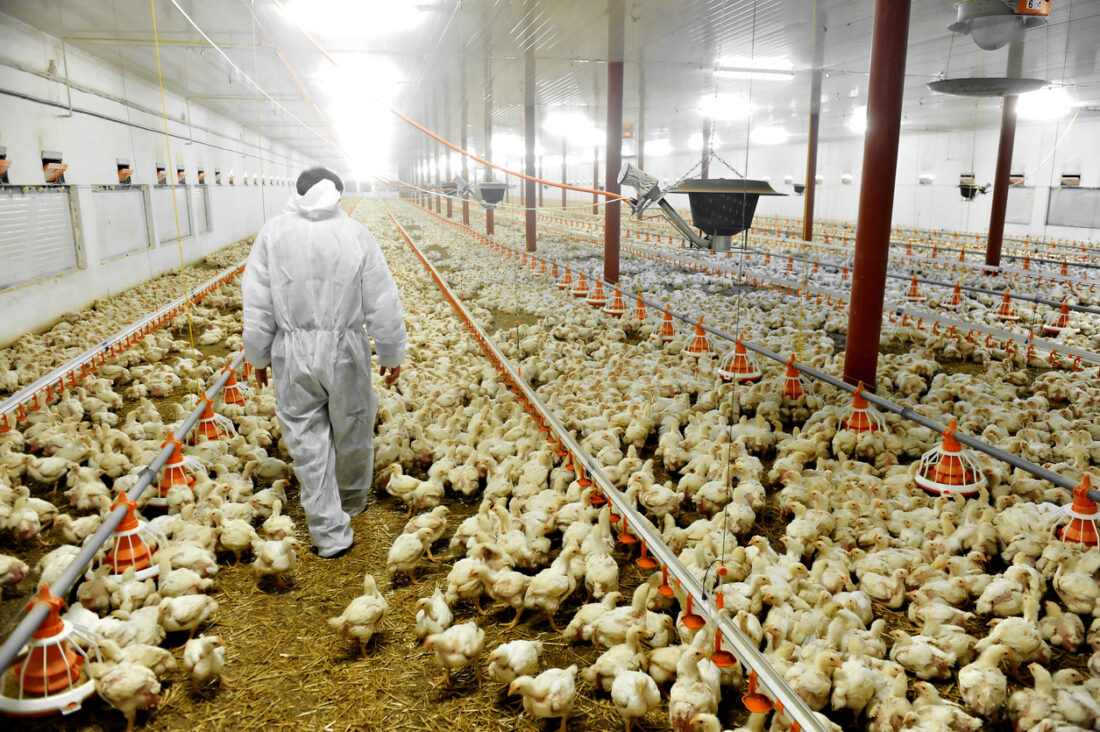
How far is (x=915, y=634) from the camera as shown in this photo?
3.49 metres

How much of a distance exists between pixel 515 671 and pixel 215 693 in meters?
1.35

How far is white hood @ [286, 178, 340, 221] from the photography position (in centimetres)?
408

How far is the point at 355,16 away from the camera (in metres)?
10.0

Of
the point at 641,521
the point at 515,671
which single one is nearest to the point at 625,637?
the point at 515,671

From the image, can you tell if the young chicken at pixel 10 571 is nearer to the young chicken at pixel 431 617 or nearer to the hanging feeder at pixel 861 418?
the young chicken at pixel 431 617

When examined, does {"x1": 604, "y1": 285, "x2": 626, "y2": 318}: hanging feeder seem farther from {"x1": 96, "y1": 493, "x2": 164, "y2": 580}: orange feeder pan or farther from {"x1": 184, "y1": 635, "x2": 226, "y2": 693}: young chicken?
{"x1": 184, "y1": 635, "x2": 226, "y2": 693}: young chicken

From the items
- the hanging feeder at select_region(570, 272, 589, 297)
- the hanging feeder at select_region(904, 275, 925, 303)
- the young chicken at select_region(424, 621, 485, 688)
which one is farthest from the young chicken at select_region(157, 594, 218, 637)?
the hanging feeder at select_region(904, 275, 925, 303)

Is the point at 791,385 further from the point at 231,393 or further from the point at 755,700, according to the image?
the point at 231,393

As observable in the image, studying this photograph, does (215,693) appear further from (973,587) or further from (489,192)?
(489,192)

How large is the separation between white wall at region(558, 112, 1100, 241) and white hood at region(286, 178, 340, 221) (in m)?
16.4

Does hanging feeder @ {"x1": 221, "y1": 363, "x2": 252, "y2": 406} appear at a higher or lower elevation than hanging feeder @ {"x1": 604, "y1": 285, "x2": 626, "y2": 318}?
lower

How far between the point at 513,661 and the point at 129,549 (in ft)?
7.20

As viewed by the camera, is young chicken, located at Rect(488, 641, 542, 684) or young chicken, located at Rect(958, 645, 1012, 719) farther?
young chicken, located at Rect(488, 641, 542, 684)

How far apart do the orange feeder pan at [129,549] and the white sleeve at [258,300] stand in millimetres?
1044
